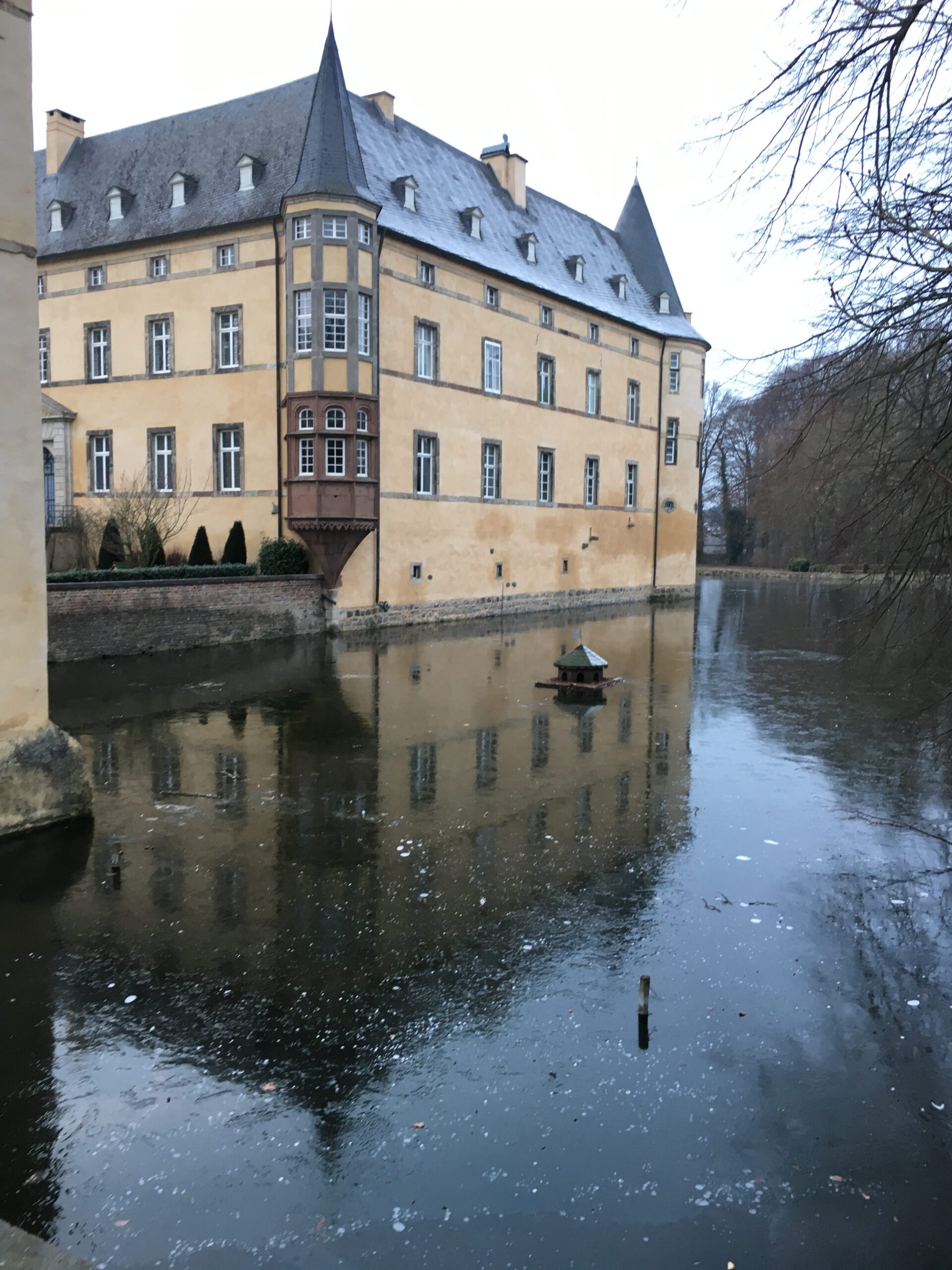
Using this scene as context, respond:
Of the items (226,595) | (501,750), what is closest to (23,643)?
(501,750)

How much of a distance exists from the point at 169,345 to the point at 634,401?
20.0 m

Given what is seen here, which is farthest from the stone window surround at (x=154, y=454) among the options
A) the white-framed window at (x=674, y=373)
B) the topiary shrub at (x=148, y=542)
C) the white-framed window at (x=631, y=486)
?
the white-framed window at (x=674, y=373)

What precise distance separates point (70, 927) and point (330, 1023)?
2.44 meters

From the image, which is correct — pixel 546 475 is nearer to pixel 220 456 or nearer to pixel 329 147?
pixel 220 456

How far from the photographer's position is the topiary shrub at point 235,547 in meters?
25.9

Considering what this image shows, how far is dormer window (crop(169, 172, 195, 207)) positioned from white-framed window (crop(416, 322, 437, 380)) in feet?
25.8

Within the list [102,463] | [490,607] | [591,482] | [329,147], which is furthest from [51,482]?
[591,482]

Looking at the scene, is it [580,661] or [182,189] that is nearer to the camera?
[580,661]

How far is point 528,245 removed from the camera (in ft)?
112

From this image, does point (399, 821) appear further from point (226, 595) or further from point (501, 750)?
point (226, 595)

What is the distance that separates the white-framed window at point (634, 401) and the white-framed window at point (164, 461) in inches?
772

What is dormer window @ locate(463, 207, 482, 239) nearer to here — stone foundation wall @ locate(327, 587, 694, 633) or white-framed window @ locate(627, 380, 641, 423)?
white-framed window @ locate(627, 380, 641, 423)

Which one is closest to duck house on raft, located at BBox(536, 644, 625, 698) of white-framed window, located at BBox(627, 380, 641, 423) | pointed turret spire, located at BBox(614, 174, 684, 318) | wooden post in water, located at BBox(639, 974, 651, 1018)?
wooden post in water, located at BBox(639, 974, 651, 1018)

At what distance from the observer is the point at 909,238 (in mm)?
4695
